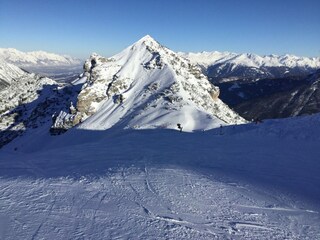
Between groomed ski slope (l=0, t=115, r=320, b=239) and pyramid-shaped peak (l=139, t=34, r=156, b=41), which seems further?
pyramid-shaped peak (l=139, t=34, r=156, b=41)

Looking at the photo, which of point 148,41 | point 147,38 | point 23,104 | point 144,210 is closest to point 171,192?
point 144,210

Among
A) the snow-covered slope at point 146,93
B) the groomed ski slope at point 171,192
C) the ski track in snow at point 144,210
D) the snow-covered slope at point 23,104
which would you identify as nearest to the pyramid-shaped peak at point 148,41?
the snow-covered slope at point 146,93

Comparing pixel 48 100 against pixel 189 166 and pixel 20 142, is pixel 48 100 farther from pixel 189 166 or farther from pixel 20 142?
pixel 189 166

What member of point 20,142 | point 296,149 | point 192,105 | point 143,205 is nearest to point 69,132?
point 20,142

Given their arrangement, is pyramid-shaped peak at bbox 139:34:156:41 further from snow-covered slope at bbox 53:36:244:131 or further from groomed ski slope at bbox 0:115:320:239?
groomed ski slope at bbox 0:115:320:239

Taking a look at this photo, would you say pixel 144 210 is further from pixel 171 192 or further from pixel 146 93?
pixel 146 93

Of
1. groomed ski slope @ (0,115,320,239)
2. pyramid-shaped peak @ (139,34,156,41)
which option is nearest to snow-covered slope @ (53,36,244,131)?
pyramid-shaped peak @ (139,34,156,41)
